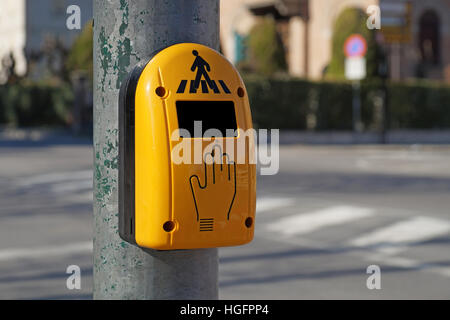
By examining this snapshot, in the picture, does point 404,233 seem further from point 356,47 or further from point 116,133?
point 356,47

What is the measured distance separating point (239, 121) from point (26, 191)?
12.8 meters

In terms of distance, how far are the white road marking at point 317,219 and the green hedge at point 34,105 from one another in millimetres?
26536

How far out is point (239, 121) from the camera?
256 cm

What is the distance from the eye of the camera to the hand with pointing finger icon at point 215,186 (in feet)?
8.13

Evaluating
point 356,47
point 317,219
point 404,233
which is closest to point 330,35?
point 356,47

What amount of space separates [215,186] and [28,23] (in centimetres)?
6702

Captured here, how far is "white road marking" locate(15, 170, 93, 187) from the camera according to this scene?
1622cm

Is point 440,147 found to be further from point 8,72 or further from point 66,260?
point 66,260

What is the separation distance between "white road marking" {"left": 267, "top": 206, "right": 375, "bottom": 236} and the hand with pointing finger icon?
26.1 feet

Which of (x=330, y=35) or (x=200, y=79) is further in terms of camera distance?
(x=330, y=35)

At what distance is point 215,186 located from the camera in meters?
2.49

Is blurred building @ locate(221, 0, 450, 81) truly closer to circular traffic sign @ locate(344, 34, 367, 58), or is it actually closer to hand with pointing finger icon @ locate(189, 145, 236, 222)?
circular traffic sign @ locate(344, 34, 367, 58)

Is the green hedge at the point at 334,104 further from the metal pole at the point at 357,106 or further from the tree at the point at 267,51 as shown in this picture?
the tree at the point at 267,51
